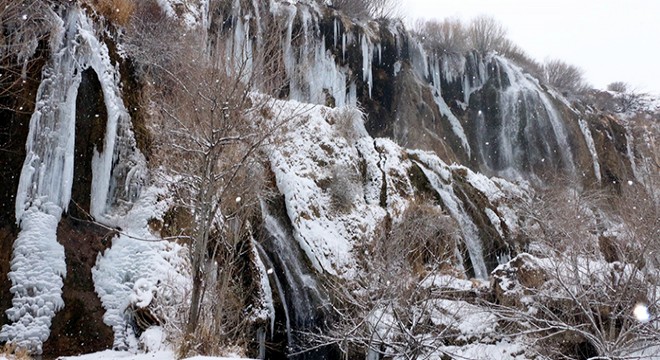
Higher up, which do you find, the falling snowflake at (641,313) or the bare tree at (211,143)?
the bare tree at (211,143)

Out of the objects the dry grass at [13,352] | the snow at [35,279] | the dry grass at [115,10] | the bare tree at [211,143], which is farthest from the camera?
the dry grass at [115,10]

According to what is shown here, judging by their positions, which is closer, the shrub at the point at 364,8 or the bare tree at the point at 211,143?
the bare tree at the point at 211,143

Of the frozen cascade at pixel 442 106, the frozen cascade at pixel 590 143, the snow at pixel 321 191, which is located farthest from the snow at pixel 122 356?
the frozen cascade at pixel 590 143

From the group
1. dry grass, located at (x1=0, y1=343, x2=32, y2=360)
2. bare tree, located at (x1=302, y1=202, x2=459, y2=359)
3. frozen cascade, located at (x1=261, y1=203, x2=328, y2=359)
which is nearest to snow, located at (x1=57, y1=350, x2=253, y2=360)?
dry grass, located at (x1=0, y1=343, x2=32, y2=360)

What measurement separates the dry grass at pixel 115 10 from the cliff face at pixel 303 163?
35 centimetres

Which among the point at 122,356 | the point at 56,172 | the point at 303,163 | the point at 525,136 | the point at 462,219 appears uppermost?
the point at 525,136

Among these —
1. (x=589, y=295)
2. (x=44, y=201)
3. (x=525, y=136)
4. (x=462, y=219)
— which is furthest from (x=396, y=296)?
(x=525, y=136)

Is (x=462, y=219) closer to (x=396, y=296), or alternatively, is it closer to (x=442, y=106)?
(x=396, y=296)

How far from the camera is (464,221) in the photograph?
1717cm

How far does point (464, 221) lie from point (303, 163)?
237 inches

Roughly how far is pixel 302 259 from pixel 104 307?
4903mm

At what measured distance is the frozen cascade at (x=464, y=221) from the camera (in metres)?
16.7

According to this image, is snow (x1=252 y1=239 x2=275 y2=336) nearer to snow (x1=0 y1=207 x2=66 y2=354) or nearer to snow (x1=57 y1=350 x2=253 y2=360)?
snow (x1=57 y1=350 x2=253 y2=360)

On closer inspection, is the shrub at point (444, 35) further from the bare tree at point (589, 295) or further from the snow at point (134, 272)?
the snow at point (134, 272)
